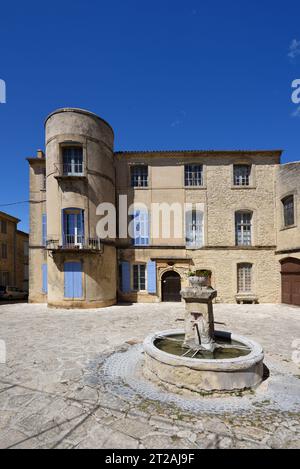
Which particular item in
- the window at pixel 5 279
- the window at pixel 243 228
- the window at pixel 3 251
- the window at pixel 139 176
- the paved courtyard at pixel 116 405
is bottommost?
the window at pixel 5 279

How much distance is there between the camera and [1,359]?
5914 millimetres

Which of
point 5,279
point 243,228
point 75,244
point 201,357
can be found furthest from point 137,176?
point 5,279

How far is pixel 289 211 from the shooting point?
1456cm

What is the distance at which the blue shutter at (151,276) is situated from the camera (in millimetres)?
15211

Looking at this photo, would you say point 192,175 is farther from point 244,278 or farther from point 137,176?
point 244,278

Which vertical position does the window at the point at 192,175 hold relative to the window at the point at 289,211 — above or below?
above

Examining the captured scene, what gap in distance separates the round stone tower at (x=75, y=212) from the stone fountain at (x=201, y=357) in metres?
8.20

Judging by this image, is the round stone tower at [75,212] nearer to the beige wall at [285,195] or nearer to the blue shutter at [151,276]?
the blue shutter at [151,276]

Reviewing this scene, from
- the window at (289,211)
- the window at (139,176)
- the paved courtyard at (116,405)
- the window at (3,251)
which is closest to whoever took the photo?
the paved courtyard at (116,405)

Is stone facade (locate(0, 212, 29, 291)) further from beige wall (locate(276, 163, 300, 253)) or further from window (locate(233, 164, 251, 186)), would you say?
beige wall (locate(276, 163, 300, 253))

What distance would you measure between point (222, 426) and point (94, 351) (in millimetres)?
4132

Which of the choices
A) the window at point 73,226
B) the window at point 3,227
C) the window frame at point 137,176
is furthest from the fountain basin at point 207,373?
the window at point 3,227
